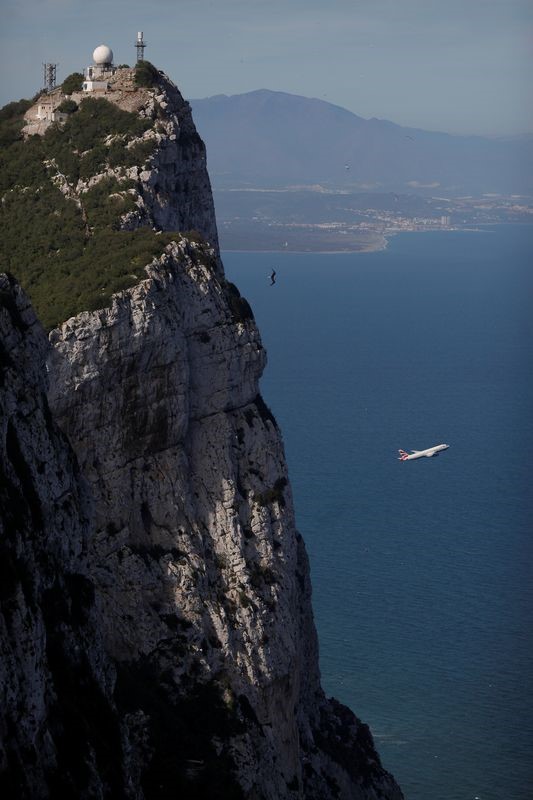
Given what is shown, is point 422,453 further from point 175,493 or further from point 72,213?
point 175,493

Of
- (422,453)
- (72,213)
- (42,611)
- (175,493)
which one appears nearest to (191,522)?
(175,493)

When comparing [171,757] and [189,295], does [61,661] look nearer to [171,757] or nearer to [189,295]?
[171,757]

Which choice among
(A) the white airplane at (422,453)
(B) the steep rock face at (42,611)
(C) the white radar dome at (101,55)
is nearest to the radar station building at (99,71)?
(C) the white radar dome at (101,55)

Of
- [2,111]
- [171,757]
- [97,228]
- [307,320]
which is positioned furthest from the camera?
[307,320]

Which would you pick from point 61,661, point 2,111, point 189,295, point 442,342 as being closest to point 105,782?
point 61,661

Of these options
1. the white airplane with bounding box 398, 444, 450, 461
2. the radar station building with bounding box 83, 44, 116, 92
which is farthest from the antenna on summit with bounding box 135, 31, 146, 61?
the white airplane with bounding box 398, 444, 450, 461
